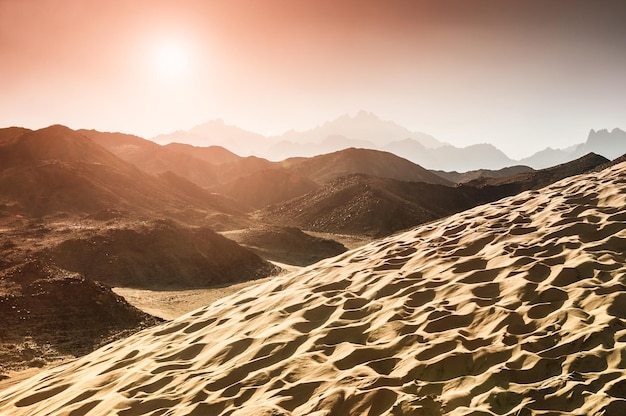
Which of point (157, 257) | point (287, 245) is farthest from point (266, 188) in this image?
point (157, 257)

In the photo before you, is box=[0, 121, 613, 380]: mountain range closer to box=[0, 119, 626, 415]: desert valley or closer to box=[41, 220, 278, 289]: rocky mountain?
box=[41, 220, 278, 289]: rocky mountain

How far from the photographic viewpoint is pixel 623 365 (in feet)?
10.5

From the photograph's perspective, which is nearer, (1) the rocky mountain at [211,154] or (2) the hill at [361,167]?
(2) the hill at [361,167]

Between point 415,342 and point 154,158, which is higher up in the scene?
point 154,158

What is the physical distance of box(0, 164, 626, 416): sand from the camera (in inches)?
133

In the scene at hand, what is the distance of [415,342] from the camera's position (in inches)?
168

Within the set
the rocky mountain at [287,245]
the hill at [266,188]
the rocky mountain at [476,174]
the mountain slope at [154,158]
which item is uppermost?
the mountain slope at [154,158]

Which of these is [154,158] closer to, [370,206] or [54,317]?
[370,206]

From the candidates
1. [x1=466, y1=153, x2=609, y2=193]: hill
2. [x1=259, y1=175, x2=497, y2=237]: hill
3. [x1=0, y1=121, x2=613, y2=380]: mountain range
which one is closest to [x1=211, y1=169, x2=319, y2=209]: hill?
Result: [x1=0, y1=121, x2=613, y2=380]: mountain range

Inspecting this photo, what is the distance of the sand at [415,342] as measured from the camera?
11.1 feet

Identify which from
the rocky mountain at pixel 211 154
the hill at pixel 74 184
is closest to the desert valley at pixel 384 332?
the hill at pixel 74 184

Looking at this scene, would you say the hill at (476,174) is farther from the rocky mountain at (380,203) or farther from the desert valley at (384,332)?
the desert valley at (384,332)

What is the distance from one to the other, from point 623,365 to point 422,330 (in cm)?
174

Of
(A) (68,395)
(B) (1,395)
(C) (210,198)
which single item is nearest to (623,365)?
(A) (68,395)
